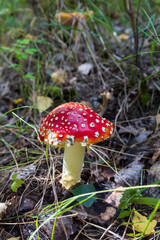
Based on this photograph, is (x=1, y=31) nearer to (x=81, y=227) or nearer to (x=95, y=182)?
(x=95, y=182)

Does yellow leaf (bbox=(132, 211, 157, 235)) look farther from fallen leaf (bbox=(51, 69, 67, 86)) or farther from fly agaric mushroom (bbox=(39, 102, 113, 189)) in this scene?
fallen leaf (bbox=(51, 69, 67, 86))

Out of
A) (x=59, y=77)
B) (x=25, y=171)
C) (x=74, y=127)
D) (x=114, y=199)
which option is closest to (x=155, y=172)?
(x=114, y=199)

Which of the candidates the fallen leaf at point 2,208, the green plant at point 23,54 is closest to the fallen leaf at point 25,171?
the fallen leaf at point 2,208

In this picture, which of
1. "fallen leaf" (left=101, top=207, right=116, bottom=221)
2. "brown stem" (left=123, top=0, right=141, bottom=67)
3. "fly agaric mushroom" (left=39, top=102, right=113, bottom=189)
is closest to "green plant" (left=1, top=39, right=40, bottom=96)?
"brown stem" (left=123, top=0, right=141, bottom=67)

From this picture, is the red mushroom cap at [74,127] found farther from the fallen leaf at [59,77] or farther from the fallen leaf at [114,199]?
the fallen leaf at [59,77]

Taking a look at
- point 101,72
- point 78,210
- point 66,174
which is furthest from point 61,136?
point 101,72

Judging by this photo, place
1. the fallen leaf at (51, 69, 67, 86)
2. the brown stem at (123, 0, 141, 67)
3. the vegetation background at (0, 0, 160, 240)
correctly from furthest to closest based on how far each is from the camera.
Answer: the fallen leaf at (51, 69, 67, 86) < the brown stem at (123, 0, 141, 67) < the vegetation background at (0, 0, 160, 240)

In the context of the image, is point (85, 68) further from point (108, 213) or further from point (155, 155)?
point (108, 213)
